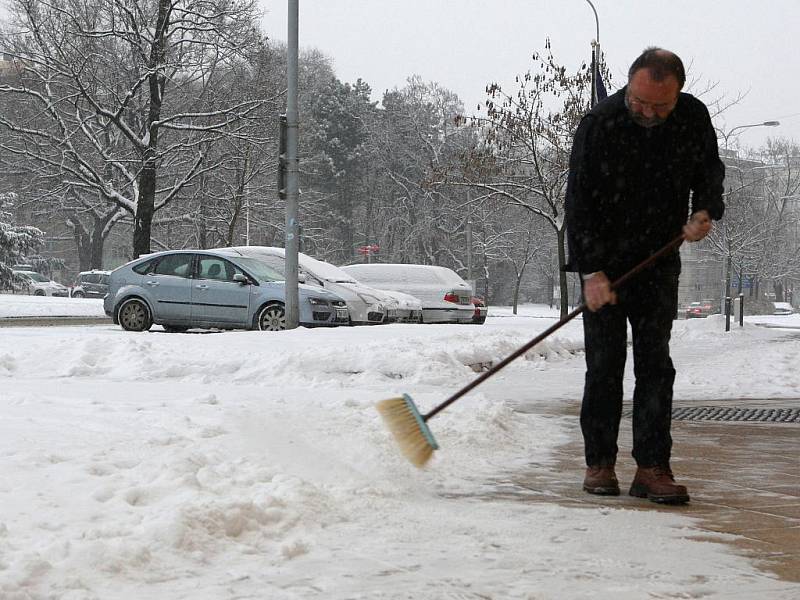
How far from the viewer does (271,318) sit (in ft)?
52.7

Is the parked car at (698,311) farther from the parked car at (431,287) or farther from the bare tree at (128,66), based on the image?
the parked car at (431,287)

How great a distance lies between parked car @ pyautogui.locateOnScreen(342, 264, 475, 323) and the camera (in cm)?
2242

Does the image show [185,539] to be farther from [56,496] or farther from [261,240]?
[261,240]

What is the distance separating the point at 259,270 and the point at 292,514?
43.1 feet

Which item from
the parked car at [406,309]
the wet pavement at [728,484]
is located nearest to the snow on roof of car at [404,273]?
the parked car at [406,309]

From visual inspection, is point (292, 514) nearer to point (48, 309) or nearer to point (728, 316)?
point (728, 316)

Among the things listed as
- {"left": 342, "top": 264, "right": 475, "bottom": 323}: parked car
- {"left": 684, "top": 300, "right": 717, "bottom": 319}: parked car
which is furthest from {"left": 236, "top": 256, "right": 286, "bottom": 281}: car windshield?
{"left": 684, "top": 300, "right": 717, "bottom": 319}: parked car

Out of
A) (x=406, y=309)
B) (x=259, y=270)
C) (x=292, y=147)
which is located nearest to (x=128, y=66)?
(x=406, y=309)

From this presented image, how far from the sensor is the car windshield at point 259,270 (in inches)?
646

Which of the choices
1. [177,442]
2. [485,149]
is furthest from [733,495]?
[485,149]

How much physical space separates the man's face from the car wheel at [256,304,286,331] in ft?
39.4

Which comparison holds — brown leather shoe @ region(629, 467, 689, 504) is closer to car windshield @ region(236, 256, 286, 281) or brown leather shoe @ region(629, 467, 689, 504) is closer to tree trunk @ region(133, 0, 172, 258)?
car windshield @ region(236, 256, 286, 281)

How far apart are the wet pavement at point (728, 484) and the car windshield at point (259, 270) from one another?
10.0 meters

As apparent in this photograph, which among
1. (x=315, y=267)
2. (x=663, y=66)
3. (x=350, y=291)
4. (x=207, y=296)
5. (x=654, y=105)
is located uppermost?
(x=663, y=66)
